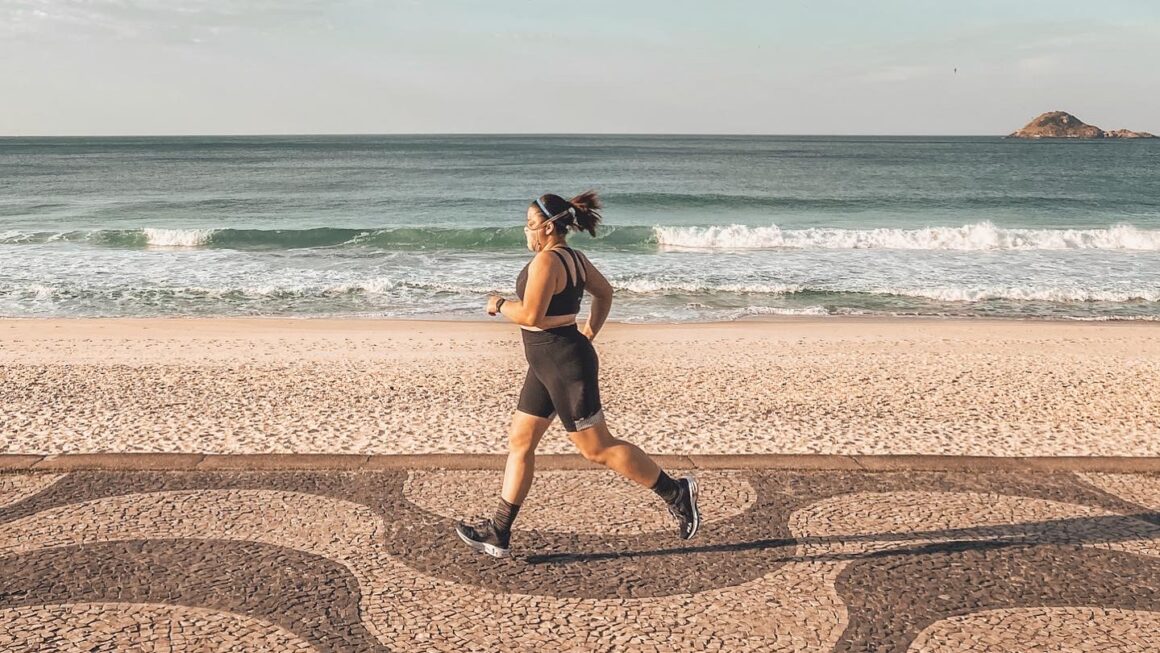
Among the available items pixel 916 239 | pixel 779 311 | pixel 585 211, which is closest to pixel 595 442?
pixel 585 211

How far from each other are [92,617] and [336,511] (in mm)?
1464

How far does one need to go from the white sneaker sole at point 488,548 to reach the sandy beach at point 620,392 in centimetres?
182

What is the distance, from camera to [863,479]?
5973mm

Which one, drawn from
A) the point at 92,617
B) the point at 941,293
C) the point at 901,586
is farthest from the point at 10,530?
the point at 941,293

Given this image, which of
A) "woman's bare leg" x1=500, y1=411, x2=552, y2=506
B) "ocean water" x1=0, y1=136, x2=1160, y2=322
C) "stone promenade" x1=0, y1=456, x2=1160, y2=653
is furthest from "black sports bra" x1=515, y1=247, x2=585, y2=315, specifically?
"ocean water" x1=0, y1=136, x2=1160, y2=322

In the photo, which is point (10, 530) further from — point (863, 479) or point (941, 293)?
point (941, 293)

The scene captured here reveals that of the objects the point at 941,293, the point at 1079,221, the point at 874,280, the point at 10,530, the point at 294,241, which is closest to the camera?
the point at 10,530

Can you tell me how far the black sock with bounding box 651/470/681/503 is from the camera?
15.8 feet

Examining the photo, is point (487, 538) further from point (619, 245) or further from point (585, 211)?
point (619, 245)

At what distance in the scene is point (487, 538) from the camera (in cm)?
477

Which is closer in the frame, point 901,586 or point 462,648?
point 462,648

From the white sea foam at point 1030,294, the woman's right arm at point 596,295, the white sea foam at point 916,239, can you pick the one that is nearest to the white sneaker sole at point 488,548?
the woman's right arm at point 596,295

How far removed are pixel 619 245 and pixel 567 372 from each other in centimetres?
2419

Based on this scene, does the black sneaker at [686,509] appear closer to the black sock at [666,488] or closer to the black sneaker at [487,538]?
the black sock at [666,488]
